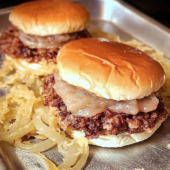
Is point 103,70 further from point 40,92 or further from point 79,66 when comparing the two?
point 40,92

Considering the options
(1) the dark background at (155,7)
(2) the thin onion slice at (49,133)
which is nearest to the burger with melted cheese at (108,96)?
(2) the thin onion slice at (49,133)

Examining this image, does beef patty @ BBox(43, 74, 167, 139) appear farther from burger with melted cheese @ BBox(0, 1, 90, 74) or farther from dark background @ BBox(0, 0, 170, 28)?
dark background @ BBox(0, 0, 170, 28)

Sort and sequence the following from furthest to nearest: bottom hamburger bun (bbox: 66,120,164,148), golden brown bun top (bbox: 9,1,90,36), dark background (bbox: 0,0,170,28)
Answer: dark background (bbox: 0,0,170,28), golden brown bun top (bbox: 9,1,90,36), bottom hamburger bun (bbox: 66,120,164,148)

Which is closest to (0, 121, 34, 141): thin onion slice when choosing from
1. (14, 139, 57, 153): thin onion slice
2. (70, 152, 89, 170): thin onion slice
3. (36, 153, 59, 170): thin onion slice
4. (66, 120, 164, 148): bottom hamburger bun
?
(14, 139, 57, 153): thin onion slice

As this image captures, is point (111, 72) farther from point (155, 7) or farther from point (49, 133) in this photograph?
point (155, 7)

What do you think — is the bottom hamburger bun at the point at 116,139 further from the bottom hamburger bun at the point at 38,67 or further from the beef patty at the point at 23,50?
the beef patty at the point at 23,50
